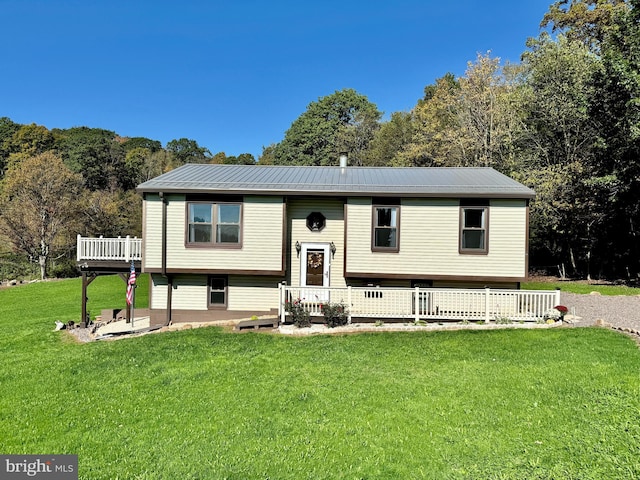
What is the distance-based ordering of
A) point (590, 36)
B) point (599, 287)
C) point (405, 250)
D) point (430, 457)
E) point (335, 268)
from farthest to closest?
point (590, 36) → point (599, 287) → point (335, 268) → point (405, 250) → point (430, 457)

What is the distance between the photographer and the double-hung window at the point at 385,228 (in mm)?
11711

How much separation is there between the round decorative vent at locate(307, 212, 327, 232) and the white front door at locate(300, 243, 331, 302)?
0.53 meters

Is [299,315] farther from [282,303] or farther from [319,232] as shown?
[319,232]

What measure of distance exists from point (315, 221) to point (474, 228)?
4899 mm

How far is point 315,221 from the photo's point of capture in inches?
494

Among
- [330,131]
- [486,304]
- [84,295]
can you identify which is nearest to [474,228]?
[486,304]

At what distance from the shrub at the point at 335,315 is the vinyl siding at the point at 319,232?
166 cm

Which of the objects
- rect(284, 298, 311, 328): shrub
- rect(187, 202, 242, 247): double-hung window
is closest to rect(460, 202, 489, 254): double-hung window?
rect(284, 298, 311, 328): shrub

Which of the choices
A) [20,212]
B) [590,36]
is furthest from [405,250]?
[20,212]

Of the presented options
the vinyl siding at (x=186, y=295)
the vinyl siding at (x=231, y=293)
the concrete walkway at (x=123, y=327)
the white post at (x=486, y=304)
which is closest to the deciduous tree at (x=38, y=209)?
the concrete walkway at (x=123, y=327)

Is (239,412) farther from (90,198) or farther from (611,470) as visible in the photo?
(90,198)

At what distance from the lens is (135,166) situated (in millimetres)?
52625

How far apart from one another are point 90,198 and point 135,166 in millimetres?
22111

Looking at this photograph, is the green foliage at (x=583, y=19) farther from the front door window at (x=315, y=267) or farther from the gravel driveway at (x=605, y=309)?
the front door window at (x=315, y=267)
